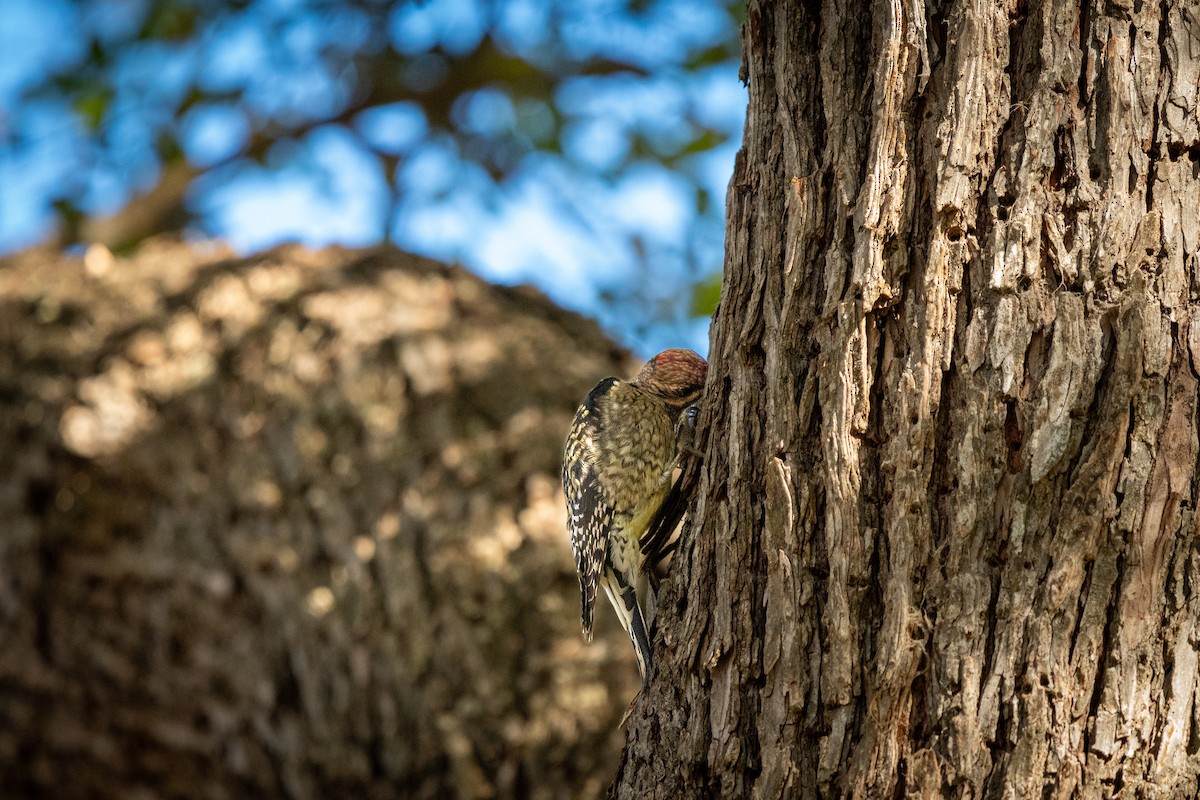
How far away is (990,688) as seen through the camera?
1777mm

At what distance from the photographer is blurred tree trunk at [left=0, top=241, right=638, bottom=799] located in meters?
4.51

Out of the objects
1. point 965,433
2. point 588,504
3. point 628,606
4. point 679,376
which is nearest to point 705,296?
point 679,376

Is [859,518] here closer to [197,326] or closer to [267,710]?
[267,710]

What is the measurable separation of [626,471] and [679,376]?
39 centimetres

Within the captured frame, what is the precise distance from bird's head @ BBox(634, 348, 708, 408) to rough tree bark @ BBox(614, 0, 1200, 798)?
59.7 inches

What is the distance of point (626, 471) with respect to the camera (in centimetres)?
359

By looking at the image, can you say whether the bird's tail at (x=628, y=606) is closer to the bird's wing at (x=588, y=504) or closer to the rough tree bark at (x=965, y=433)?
the bird's wing at (x=588, y=504)

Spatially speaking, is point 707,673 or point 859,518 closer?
point 859,518

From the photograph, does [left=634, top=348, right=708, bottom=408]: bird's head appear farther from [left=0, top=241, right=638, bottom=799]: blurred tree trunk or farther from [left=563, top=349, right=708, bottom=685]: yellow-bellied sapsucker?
[left=0, top=241, right=638, bottom=799]: blurred tree trunk

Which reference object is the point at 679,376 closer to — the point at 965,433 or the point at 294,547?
the point at 965,433

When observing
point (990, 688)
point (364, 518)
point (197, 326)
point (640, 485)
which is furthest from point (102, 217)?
point (990, 688)

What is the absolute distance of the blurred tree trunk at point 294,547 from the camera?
4508 millimetres

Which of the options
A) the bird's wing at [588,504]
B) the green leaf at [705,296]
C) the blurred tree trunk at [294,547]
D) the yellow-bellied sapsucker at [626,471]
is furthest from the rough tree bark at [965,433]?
the green leaf at [705,296]

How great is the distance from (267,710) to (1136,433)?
13.0ft
